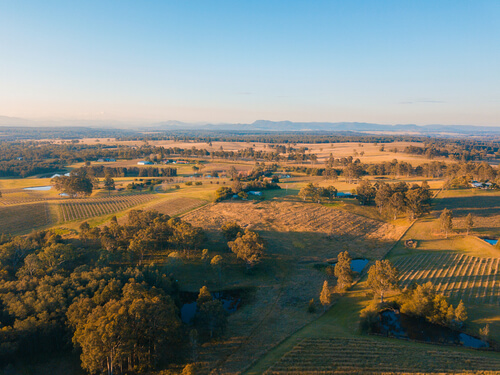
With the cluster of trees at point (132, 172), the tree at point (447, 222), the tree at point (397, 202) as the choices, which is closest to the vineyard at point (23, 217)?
the cluster of trees at point (132, 172)

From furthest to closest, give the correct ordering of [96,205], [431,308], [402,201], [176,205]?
1. [96,205]
2. [176,205]
3. [402,201]
4. [431,308]

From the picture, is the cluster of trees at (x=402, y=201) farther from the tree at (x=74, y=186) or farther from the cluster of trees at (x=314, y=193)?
the tree at (x=74, y=186)

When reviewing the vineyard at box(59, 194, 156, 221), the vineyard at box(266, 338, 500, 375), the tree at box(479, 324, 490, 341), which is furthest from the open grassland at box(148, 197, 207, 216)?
the tree at box(479, 324, 490, 341)

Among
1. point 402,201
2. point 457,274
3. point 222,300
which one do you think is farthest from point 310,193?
point 222,300

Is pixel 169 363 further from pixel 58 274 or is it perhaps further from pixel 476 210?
pixel 476 210

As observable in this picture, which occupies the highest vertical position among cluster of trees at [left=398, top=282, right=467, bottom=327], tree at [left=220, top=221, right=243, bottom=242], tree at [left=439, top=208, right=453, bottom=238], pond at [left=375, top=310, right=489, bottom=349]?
tree at [left=439, top=208, right=453, bottom=238]

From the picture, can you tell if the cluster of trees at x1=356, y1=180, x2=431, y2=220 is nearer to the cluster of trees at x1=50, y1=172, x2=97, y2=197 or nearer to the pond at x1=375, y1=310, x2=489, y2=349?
the pond at x1=375, y1=310, x2=489, y2=349

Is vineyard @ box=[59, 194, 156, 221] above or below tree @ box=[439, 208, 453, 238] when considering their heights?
below

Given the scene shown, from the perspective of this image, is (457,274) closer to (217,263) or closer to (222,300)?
(222,300)
